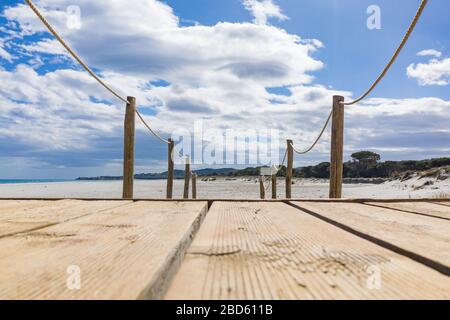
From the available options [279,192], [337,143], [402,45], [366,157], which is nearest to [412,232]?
[402,45]

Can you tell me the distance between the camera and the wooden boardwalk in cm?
69

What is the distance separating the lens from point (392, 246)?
1.06 m

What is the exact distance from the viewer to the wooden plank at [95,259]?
2.22 feet

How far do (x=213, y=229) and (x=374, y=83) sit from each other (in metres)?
3.48

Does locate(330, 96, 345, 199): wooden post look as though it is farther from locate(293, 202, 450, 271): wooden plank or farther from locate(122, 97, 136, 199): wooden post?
locate(293, 202, 450, 271): wooden plank

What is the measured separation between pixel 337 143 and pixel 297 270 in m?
4.41

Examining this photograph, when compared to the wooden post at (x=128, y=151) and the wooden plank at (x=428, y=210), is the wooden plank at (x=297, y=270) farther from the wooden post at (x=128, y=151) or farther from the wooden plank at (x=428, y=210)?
the wooden post at (x=128, y=151)

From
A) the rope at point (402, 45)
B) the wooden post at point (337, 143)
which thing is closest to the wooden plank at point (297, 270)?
the rope at point (402, 45)

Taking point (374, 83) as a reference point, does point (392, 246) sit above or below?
below

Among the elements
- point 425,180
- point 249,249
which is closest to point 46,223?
point 249,249
